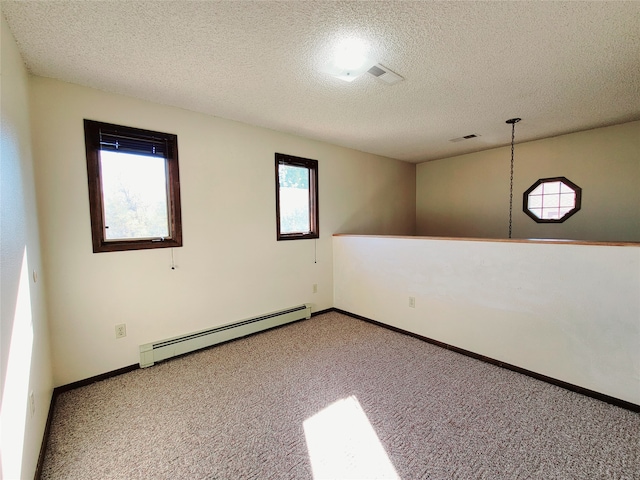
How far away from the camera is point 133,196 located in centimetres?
260

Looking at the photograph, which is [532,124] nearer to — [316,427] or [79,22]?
[316,427]

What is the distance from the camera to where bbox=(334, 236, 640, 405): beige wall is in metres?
2.08

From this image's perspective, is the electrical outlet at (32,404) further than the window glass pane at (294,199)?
No

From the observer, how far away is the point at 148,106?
263 centimetres

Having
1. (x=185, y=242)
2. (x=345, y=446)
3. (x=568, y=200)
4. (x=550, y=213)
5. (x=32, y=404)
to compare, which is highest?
(x=568, y=200)

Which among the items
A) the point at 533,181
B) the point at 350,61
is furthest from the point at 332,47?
the point at 533,181

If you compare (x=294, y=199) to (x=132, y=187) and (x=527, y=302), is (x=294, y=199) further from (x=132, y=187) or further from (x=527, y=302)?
(x=527, y=302)

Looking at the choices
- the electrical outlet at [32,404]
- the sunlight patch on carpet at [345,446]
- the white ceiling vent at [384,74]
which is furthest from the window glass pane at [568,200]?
the electrical outlet at [32,404]

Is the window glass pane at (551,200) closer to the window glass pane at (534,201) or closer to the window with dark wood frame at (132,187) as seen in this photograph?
the window glass pane at (534,201)

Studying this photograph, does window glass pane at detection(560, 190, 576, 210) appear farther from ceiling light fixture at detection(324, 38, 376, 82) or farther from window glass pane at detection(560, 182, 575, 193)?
ceiling light fixture at detection(324, 38, 376, 82)

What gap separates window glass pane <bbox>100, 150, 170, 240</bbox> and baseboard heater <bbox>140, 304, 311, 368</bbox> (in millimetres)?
1058

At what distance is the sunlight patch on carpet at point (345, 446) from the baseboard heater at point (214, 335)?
5.11 feet

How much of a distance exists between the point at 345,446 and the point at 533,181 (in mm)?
4386

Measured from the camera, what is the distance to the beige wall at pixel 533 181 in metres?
3.45
